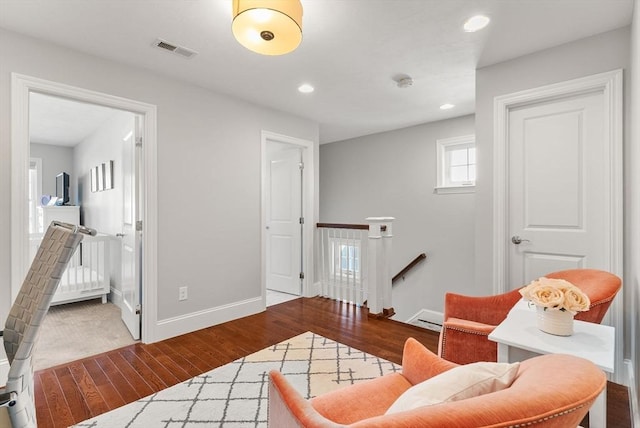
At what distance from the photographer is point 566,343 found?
1308 millimetres

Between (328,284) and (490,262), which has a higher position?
(490,262)

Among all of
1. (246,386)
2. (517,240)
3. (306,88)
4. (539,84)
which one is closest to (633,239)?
(517,240)

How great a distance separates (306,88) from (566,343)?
293 cm

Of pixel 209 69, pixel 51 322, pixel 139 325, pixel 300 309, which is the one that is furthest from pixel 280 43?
pixel 51 322

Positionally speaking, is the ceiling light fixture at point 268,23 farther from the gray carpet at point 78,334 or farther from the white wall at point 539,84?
the gray carpet at point 78,334

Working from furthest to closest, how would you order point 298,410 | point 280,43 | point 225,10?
point 225,10 < point 280,43 < point 298,410

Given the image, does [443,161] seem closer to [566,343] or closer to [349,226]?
[349,226]

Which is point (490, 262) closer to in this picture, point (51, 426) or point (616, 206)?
point (616, 206)

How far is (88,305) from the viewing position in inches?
163

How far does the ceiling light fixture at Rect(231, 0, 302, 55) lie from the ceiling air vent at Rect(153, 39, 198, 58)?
3.36 feet

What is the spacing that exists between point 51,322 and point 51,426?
220cm

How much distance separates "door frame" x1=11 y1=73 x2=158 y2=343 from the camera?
2207mm

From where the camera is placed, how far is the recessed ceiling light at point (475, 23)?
2.11 meters

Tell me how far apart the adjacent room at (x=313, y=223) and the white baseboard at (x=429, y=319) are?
0.21ft
